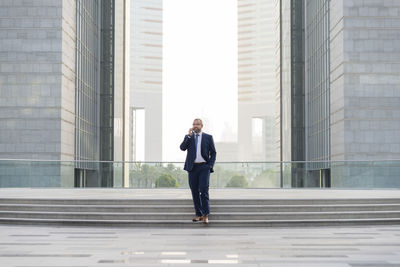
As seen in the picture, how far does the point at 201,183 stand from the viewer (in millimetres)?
10375

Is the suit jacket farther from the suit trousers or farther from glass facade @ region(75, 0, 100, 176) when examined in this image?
glass facade @ region(75, 0, 100, 176)

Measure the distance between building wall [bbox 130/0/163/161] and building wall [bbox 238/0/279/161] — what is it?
24.5m

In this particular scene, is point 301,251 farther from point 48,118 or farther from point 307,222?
point 48,118

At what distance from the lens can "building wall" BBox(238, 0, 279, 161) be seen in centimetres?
16625

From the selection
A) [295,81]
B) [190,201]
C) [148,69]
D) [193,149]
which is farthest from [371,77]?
[148,69]

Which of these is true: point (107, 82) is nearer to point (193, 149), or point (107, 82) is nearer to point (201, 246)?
point (193, 149)

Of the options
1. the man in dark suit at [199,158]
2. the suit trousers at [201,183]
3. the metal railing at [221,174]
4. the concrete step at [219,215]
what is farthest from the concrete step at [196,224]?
the metal railing at [221,174]

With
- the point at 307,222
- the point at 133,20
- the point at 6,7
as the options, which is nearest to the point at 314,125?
the point at 6,7

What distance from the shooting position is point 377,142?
32.7 m

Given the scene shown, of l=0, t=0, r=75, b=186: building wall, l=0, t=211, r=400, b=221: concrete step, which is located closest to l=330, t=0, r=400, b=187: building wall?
l=0, t=0, r=75, b=186: building wall

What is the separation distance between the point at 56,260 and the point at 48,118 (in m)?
28.1

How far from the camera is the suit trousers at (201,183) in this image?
10391mm

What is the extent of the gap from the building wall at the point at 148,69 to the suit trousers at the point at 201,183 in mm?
154829

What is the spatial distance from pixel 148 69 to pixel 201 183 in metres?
157
